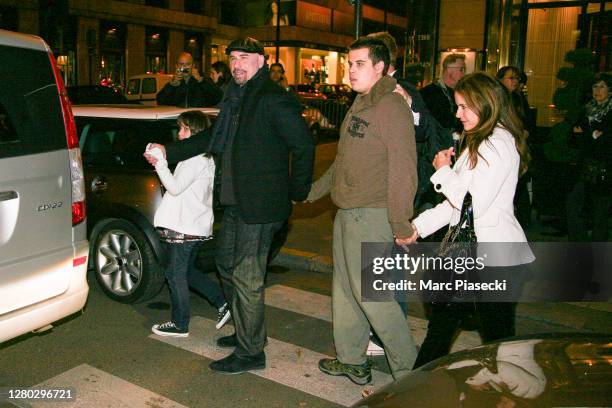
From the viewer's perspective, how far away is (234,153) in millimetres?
3961

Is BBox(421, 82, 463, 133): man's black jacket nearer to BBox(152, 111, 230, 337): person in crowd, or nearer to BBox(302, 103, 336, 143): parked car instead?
BBox(152, 111, 230, 337): person in crowd

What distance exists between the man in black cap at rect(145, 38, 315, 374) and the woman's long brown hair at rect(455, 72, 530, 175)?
1035mm

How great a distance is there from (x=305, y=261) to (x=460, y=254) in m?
3.78

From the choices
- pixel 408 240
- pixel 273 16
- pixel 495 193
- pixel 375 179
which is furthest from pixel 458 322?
pixel 273 16

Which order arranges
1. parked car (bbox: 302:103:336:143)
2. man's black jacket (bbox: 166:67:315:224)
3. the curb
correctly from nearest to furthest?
man's black jacket (bbox: 166:67:315:224) → the curb → parked car (bbox: 302:103:336:143)

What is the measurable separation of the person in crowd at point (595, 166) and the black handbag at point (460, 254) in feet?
11.2

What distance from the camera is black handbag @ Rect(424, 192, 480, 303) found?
329 cm

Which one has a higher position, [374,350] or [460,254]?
[460,254]

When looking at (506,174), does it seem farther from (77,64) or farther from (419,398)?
(77,64)

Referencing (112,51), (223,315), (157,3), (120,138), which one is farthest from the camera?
(157,3)

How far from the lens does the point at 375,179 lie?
3.65 meters

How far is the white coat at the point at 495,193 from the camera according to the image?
10.5 ft

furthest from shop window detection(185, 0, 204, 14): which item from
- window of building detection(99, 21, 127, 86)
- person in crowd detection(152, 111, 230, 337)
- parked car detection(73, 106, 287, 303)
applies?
person in crowd detection(152, 111, 230, 337)

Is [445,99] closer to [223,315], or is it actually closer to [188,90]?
[223,315]
